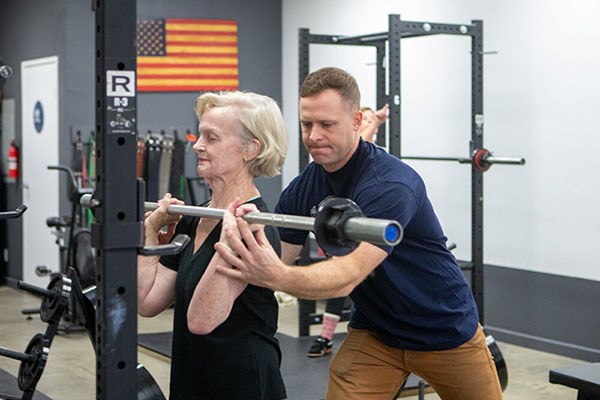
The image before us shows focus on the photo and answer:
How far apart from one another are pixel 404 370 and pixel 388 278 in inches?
15.8

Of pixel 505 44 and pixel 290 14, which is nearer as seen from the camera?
pixel 505 44

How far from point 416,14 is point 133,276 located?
20.5 feet

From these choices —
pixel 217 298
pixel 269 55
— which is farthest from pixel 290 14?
pixel 217 298

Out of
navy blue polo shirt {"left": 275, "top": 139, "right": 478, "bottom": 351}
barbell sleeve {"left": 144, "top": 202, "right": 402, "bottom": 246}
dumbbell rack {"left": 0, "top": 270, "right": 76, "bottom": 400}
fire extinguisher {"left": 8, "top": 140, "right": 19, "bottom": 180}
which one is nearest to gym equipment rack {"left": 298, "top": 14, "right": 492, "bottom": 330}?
navy blue polo shirt {"left": 275, "top": 139, "right": 478, "bottom": 351}

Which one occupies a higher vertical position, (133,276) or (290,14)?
(290,14)

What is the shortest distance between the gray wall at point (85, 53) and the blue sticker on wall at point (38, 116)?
18.5 inches

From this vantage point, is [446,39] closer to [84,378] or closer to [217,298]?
[84,378]

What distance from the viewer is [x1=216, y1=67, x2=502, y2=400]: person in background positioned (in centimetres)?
286

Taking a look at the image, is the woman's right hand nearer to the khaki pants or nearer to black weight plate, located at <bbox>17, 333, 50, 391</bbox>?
the khaki pants

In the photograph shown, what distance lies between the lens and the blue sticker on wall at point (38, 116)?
→ 29.6ft

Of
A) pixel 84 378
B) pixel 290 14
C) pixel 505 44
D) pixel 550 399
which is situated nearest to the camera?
pixel 550 399

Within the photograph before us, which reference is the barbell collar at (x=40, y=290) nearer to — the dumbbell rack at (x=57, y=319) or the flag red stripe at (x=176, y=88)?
the dumbbell rack at (x=57, y=319)

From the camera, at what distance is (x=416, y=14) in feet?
25.6

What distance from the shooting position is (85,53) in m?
8.54
